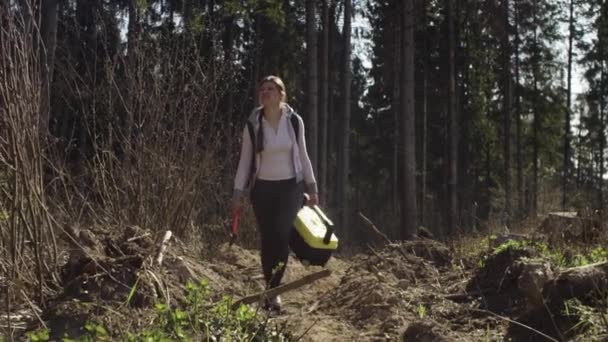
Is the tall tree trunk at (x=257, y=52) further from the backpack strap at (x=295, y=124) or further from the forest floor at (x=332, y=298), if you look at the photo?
the backpack strap at (x=295, y=124)

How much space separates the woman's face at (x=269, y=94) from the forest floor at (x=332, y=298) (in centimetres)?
131

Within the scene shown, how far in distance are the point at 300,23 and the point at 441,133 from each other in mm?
7920

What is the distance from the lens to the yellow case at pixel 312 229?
4.79 meters

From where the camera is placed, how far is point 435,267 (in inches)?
247

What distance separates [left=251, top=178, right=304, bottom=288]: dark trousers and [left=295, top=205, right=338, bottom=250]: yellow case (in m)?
0.14

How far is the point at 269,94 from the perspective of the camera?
467cm

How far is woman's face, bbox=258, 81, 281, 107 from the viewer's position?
4668mm

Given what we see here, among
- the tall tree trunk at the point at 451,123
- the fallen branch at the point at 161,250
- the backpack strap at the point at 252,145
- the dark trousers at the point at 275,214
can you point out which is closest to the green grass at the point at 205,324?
the fallen branch at the point at 161,250

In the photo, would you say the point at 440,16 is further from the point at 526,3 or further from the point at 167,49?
the point at 167,49

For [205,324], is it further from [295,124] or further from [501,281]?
[501,281]

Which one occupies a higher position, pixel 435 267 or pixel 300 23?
pixel 300 23

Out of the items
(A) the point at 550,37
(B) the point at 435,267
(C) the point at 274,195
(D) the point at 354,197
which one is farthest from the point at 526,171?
(C) the point at 274,195

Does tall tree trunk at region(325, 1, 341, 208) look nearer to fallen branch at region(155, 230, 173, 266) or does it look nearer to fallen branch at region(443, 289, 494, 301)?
fallen branch at region(443, 289, 494, 301)

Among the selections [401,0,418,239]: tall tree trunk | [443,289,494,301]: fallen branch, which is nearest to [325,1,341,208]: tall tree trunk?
[401,0,418,239]: tall tree trunk
